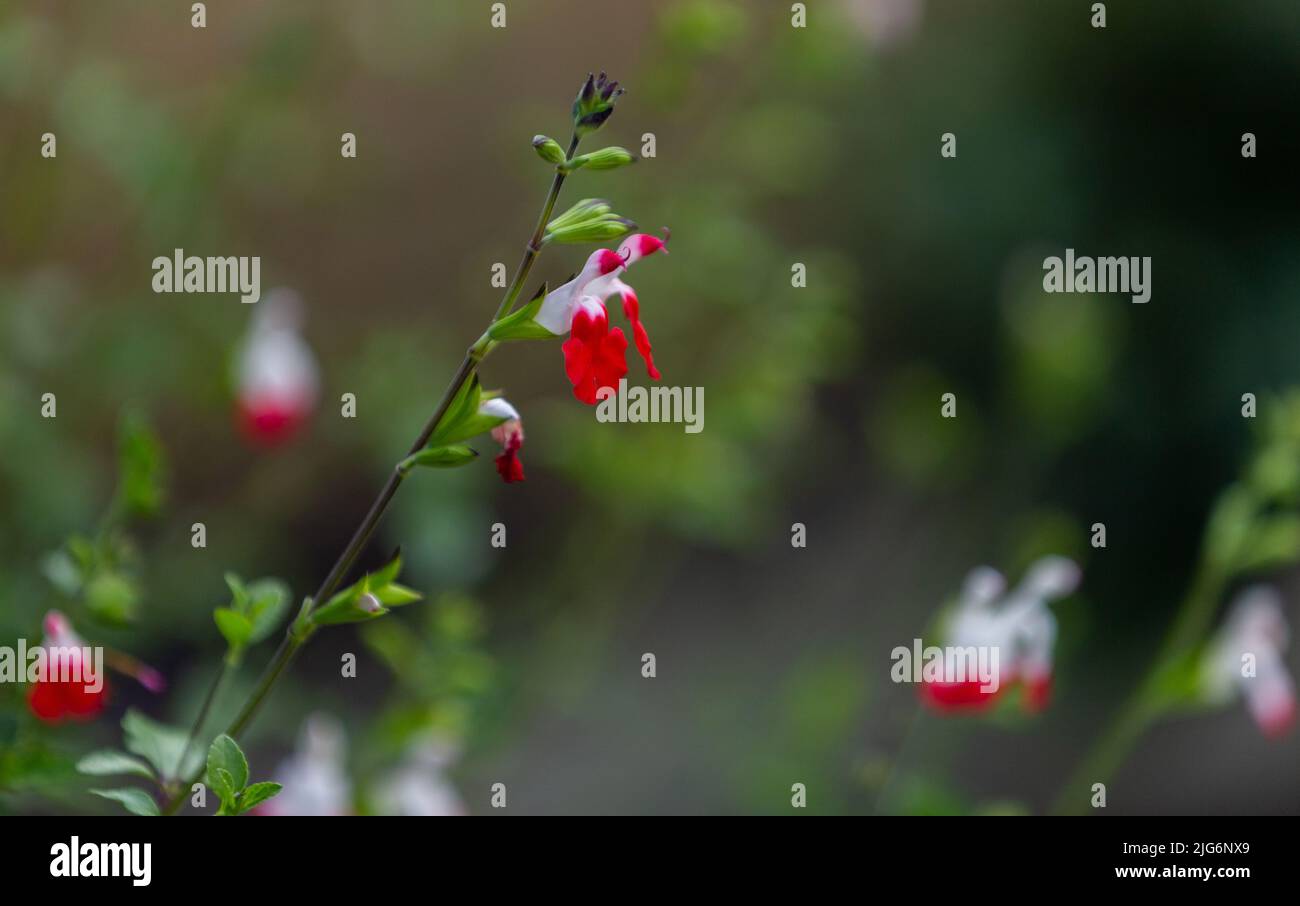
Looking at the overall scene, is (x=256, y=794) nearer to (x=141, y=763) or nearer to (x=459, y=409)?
(x=141, y=763)

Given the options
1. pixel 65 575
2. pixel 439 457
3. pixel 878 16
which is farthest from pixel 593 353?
pixel 878 16

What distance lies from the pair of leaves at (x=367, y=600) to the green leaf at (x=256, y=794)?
11cm

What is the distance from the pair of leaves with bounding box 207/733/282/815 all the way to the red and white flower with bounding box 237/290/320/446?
82cm

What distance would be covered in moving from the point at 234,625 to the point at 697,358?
1843 mm

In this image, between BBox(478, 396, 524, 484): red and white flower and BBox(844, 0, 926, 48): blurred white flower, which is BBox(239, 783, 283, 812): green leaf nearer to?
BBox(478, 396, 524, 484): red and white flower

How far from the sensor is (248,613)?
0.88m

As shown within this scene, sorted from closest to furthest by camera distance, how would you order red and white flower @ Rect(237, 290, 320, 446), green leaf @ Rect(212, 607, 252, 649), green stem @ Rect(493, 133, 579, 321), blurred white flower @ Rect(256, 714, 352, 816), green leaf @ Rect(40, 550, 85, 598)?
green stem @ Rect(493, 133, 579, 321)
green leaf @ Rect(212, 607, 252, 649)
green leaf @ Rect(40, 550, 85, 598)
blurred white flower @ Rect(256, 714, 352, 816)
red and white flower @ Rect(237, 290, 320, 446)

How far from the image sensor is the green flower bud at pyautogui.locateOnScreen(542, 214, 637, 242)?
2.47 feet

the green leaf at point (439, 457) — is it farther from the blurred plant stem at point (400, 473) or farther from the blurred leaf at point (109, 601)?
the blurred leaf at point (109, 601)

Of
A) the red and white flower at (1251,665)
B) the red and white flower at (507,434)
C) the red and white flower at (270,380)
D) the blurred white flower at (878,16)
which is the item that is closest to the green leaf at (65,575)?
the red and white flower at (507,434)

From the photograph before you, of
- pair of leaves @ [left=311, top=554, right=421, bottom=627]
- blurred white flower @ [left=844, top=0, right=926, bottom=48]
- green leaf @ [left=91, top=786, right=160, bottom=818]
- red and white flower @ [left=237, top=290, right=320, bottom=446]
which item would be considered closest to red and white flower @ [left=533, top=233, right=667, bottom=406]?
pair of leaves @ [left=311, top=554, right=421, bottom=627]
